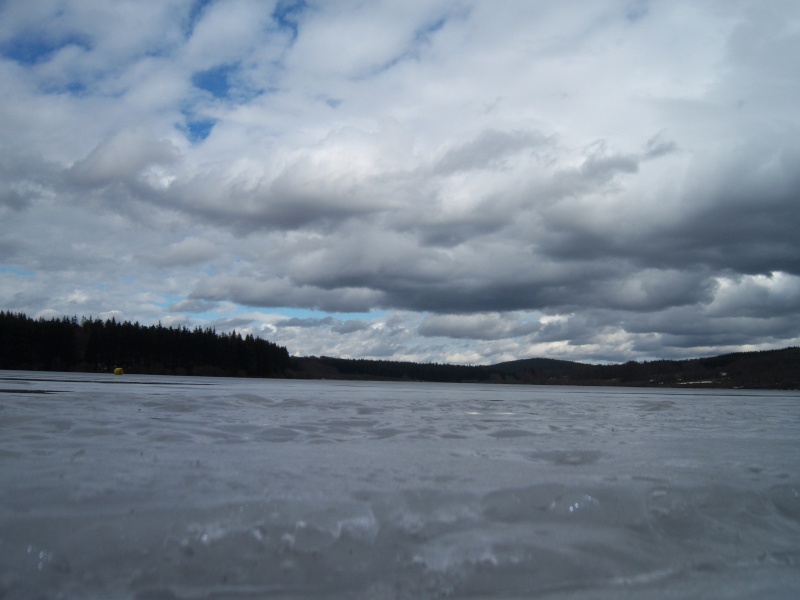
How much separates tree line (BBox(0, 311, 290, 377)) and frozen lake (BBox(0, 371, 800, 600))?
390 feet

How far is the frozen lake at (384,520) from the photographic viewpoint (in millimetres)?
4609

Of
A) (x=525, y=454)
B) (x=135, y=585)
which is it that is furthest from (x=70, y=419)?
(x=135, y=585)

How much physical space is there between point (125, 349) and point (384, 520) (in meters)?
132

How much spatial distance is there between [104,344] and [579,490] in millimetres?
130780

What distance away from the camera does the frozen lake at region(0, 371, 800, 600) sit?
4.61 m

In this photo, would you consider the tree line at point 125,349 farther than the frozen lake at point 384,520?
Yes

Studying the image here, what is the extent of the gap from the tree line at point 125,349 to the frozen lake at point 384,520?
390 feet

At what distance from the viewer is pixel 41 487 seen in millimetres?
6918

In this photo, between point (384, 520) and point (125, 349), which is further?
point (125, 349)

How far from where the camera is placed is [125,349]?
126 meters

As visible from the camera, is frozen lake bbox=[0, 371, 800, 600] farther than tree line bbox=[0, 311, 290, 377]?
No

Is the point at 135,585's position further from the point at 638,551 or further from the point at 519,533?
the point at 638,551

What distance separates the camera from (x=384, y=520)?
608 centimetres

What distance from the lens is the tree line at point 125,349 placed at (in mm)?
114312
